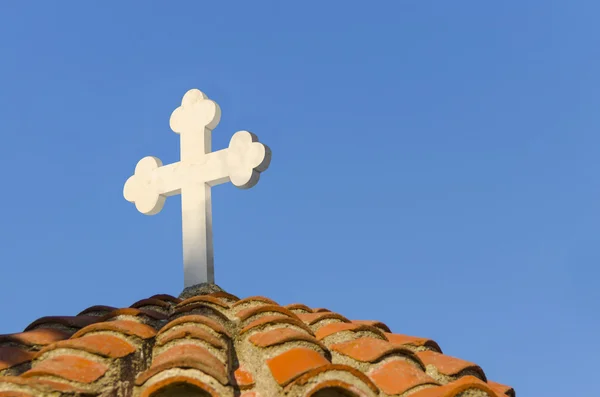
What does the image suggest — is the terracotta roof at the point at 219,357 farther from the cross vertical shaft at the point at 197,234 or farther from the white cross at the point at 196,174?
the white cross at the point at 196,174

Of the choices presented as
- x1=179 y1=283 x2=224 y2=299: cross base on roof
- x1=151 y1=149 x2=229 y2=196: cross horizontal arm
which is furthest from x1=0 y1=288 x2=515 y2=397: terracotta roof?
x1=151 y1=149 x2=229 y2=196: cross horizontal arm

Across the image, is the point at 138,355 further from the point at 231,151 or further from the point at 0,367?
the point at 231,151

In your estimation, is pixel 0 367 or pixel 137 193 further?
pixel 137 193

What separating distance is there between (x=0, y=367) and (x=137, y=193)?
7.74 ft

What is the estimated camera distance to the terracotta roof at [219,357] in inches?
135

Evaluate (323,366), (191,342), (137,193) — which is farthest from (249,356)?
(137,193)

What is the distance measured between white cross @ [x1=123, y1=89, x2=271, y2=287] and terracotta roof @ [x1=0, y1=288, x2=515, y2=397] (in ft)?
2.36

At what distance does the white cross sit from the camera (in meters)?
5.57

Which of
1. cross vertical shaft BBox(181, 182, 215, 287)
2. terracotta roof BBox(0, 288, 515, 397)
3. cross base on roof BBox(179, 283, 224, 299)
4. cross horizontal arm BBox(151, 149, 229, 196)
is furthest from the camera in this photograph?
cross horizontal arm BBox(151, 149, 229, 196)

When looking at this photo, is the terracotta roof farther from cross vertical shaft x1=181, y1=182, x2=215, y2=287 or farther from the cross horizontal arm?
the cross horizontal arm

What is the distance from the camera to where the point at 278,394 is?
356 centimetres

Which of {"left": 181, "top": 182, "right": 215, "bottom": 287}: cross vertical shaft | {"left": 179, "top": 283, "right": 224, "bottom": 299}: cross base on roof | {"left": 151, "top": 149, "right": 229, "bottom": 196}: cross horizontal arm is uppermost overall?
{"left": 151, "top": 149, "right": 229, "bottom": 196}: cross horizontal arm

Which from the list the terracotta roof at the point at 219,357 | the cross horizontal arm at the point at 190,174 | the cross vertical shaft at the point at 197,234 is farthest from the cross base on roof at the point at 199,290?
the cross horizontal arm at the point at 190,174

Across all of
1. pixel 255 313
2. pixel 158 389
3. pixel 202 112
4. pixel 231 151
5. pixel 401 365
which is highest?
pixel 202 112
